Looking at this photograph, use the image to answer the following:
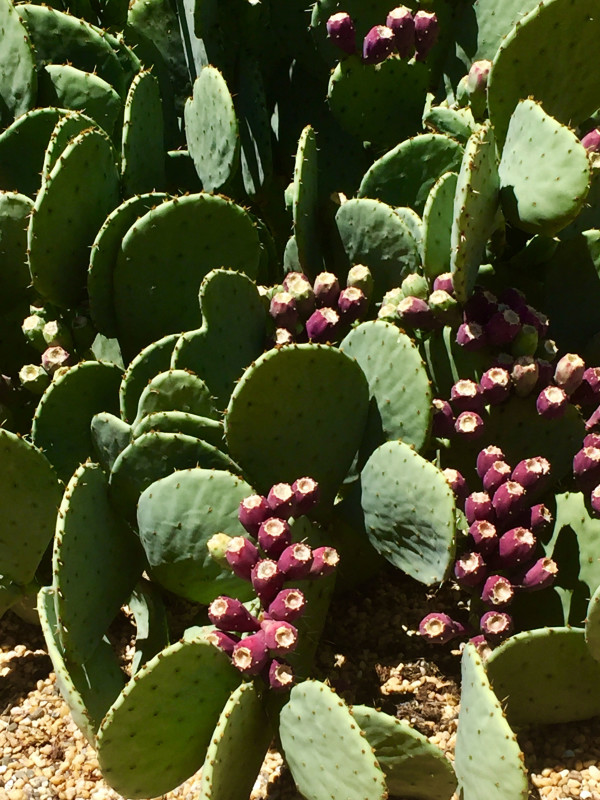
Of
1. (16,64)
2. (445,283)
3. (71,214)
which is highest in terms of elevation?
(16,64)

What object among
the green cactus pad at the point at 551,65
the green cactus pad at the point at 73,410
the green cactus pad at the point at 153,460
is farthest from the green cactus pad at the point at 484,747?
the green cactus pad at the point at 551,65

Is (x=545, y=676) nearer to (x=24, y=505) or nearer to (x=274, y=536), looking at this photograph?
(x=274, y=536)

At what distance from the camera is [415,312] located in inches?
70.6

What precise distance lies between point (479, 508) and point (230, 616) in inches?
19.2

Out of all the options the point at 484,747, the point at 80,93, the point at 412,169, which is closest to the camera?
the point at 484,747

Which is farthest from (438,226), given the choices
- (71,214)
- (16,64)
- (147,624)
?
(16,64)

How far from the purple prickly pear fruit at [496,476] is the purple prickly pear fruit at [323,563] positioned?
333 mm

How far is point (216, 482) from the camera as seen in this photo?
155cm

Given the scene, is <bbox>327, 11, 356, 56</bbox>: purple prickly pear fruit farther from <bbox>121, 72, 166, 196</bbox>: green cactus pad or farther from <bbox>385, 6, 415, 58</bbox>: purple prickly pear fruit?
<bbox>121, 72, 166, 196</bbox>: green cactus pad

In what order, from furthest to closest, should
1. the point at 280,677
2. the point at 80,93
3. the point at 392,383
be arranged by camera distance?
the point at 80,93
the point at 392,383
the point at 280,677

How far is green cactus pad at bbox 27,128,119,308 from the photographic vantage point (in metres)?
1.77

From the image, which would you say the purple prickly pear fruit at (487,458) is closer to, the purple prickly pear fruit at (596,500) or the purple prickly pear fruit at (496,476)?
the purple prickly pear fruit at (496,476)

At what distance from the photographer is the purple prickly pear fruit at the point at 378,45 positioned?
2047mm

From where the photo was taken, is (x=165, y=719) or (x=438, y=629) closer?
(x=165, y=719)
